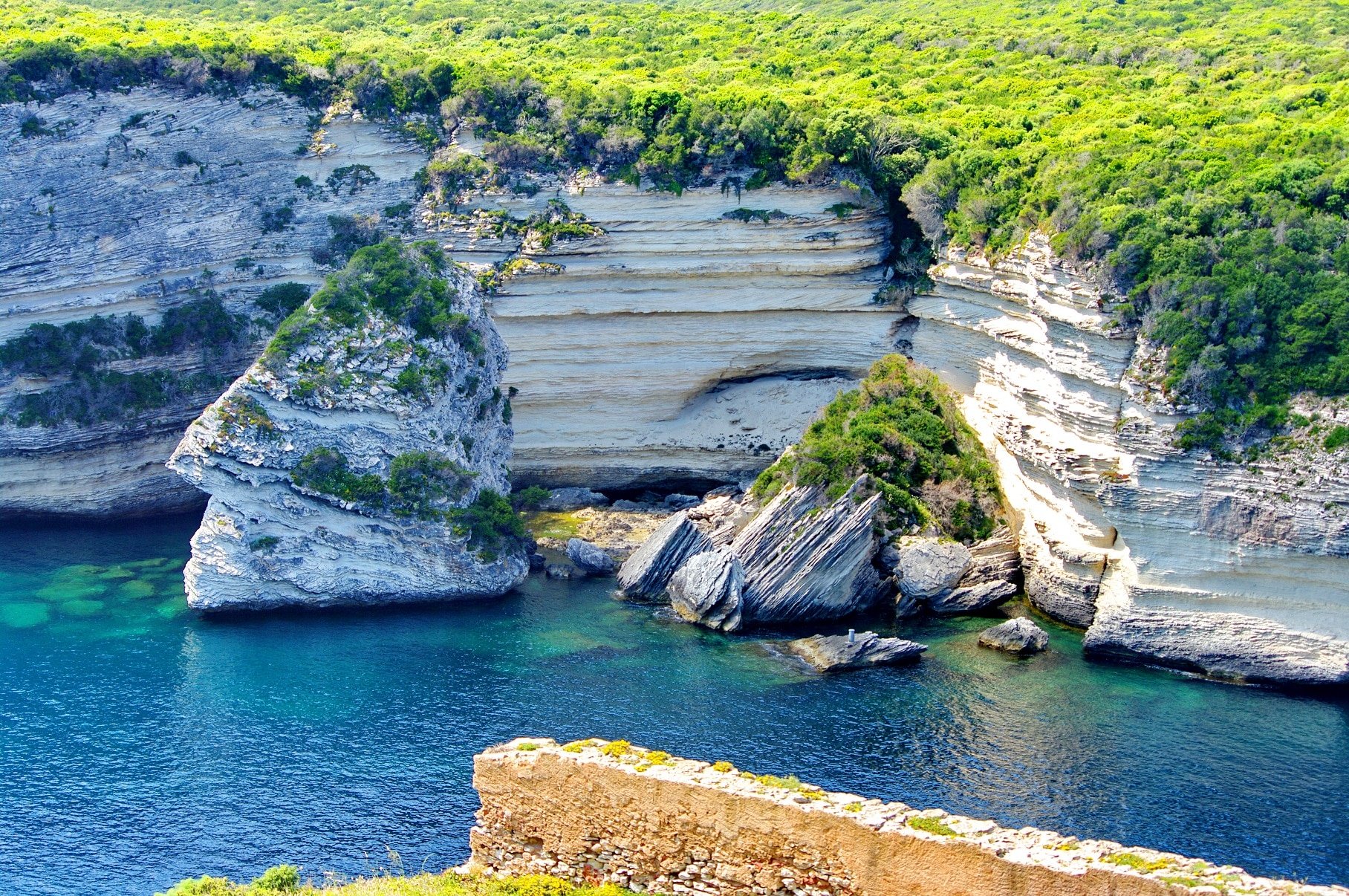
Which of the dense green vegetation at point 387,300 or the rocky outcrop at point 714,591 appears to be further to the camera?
the dense green vegetation at point 387,300

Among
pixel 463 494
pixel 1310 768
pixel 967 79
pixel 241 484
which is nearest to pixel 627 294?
pixel 463 494

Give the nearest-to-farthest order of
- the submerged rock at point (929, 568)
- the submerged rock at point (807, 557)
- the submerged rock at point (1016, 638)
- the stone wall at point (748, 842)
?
the stone wall at point (748, 842) < the submerged rock at point (1016, 638) < the submerged rock at point (807, 557) < the submerged rock at point (929, 568)

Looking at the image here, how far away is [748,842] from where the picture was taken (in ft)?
64.2

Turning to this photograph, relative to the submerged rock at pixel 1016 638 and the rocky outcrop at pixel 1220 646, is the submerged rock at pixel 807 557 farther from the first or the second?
the rocky outcrop at pixel 1220 646

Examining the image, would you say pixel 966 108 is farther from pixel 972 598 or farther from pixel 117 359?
pixel 117 359

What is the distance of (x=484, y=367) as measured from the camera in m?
43.3

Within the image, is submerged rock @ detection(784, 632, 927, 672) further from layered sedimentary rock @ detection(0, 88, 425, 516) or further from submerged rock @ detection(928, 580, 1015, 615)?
layered sedimentary rock @ detection(0, 88, 425, 516)

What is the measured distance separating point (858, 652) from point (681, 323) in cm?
1533

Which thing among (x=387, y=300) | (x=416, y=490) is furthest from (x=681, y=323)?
(x=416, y=490)

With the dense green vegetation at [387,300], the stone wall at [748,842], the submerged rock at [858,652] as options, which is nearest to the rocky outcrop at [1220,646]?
the submerged rock at [858,652]

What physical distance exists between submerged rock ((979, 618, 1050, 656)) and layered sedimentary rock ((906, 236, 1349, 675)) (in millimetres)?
1895

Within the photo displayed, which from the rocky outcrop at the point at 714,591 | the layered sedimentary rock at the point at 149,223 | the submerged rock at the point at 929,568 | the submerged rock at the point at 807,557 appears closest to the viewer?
the rocky outcrop at the point at 714,591

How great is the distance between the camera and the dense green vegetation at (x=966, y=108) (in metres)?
35.2

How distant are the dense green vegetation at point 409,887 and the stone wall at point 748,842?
0.34 m
